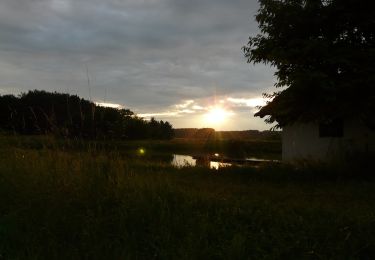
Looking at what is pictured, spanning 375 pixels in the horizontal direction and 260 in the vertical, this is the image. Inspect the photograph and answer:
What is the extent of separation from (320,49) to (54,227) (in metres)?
10.0

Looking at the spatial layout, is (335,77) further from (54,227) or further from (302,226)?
(54,227)

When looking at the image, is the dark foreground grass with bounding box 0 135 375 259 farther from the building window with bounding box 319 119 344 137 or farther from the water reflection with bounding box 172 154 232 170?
the water reflection with bounding box 172 154 232 170

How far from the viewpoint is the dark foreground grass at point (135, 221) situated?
193 inches

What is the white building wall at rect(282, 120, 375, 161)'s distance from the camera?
15484 mm

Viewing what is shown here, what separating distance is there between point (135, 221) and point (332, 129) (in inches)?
525

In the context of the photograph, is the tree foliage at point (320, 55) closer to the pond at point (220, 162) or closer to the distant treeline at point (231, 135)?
the pond at point (220, 162)

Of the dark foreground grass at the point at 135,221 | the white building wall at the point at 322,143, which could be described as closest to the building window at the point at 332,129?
the white building wall at the point at 322,143

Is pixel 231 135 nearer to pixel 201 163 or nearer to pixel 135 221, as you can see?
pixel 201 163

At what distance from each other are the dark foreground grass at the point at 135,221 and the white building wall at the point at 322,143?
8.34 m

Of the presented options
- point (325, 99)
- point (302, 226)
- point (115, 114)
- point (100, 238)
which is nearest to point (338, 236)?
point (302, 226)

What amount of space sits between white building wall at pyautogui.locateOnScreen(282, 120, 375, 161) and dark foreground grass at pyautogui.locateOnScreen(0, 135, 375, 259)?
8.34 metres

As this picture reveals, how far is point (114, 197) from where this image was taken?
19.8ft

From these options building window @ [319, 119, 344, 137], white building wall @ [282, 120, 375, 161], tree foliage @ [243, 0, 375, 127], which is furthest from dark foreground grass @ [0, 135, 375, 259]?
building window @ [319, 119, 344, 137]

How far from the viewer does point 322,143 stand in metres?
17.1
